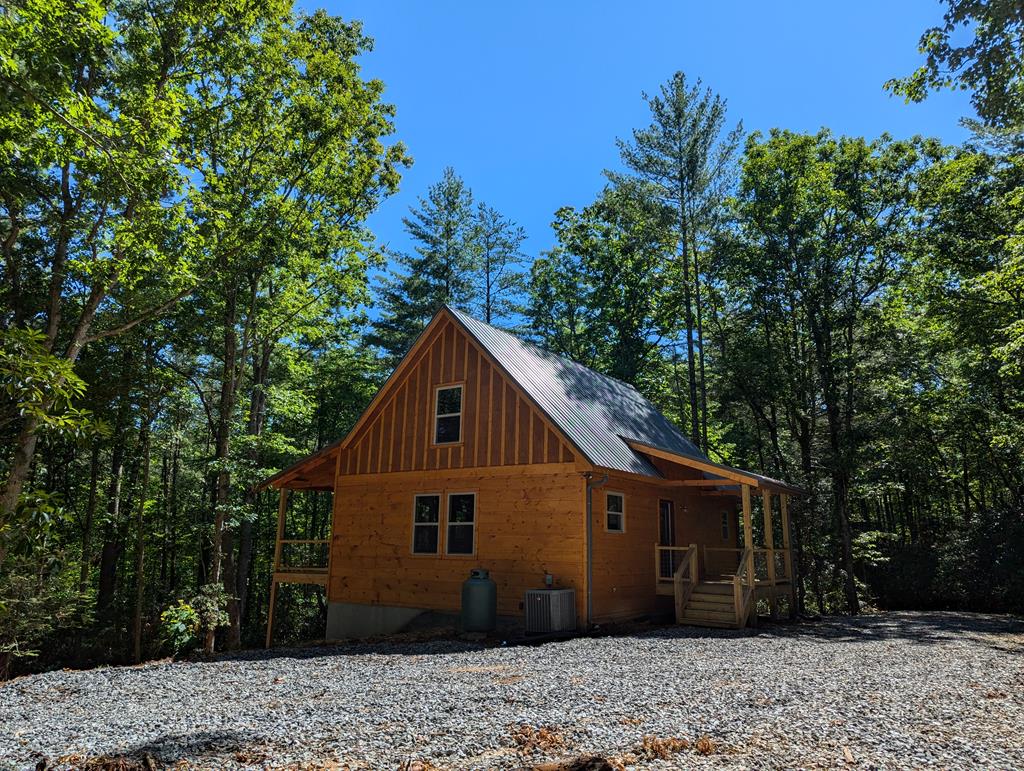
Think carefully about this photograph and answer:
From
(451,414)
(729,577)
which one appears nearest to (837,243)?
(729,577)

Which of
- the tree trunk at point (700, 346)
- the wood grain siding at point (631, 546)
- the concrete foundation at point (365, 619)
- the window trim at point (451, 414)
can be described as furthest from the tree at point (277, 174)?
the tree trunk at point (700, 346)

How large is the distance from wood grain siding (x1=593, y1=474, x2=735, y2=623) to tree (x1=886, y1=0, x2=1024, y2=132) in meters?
8.75

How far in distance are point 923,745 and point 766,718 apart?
3.51ft

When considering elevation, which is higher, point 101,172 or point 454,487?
point 101,172

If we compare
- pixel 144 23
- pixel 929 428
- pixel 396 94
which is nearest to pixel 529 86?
pixel 396 94

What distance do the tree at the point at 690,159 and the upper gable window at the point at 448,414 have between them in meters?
12.1

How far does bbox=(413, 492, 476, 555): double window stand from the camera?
13.5 meters

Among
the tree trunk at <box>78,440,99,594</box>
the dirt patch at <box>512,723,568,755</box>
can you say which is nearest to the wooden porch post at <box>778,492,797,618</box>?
the dirt patch at <box>512,723,568,755</box>

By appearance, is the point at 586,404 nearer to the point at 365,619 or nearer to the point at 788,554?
the point at 788,554

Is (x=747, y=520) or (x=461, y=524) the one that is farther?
(x=461, y=524)

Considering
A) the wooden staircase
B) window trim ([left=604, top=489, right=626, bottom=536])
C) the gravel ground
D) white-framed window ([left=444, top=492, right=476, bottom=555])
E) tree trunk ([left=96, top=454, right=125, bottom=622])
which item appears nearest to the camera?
the gravel ground

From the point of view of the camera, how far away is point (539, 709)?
548 cm

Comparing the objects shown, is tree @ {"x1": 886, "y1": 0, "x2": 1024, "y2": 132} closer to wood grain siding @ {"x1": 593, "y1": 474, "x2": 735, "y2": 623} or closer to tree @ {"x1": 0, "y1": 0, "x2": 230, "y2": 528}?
wood grain siding @ {"x1": 593, "y1": 474, "x2": 735, "y2": 623}

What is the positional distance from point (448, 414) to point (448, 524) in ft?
8.00
